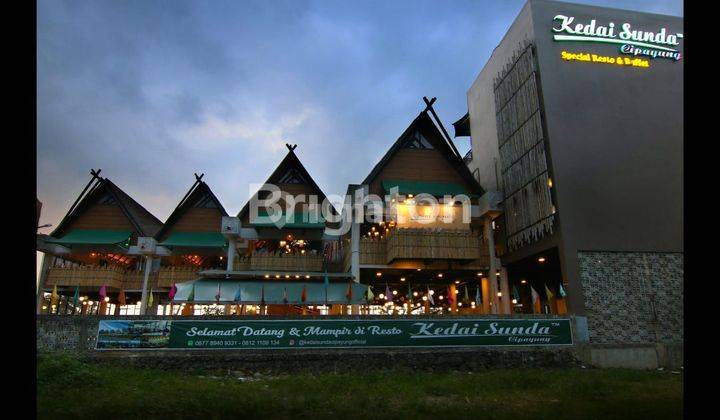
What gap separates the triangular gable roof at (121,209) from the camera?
3897 cm

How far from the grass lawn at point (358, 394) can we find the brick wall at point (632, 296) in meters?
5.00

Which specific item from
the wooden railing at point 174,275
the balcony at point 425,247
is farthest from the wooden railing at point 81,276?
the balcony at point 425,247

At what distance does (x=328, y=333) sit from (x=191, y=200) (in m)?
22.6

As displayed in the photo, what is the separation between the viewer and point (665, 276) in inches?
1096

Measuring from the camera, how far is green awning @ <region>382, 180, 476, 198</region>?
33378 millimetres

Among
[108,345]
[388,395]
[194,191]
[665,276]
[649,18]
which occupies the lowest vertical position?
[388,395]

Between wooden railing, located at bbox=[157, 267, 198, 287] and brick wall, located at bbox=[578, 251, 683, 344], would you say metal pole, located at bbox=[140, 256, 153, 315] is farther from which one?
brick wall, located at bbox=[578, 251, 683, 344]

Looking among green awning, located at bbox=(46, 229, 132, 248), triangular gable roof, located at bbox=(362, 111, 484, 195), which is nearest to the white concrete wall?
triangular gable roof, located at bbox=(362, 111, 484, 195)

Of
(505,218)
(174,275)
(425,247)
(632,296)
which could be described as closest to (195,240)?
(174,275)
